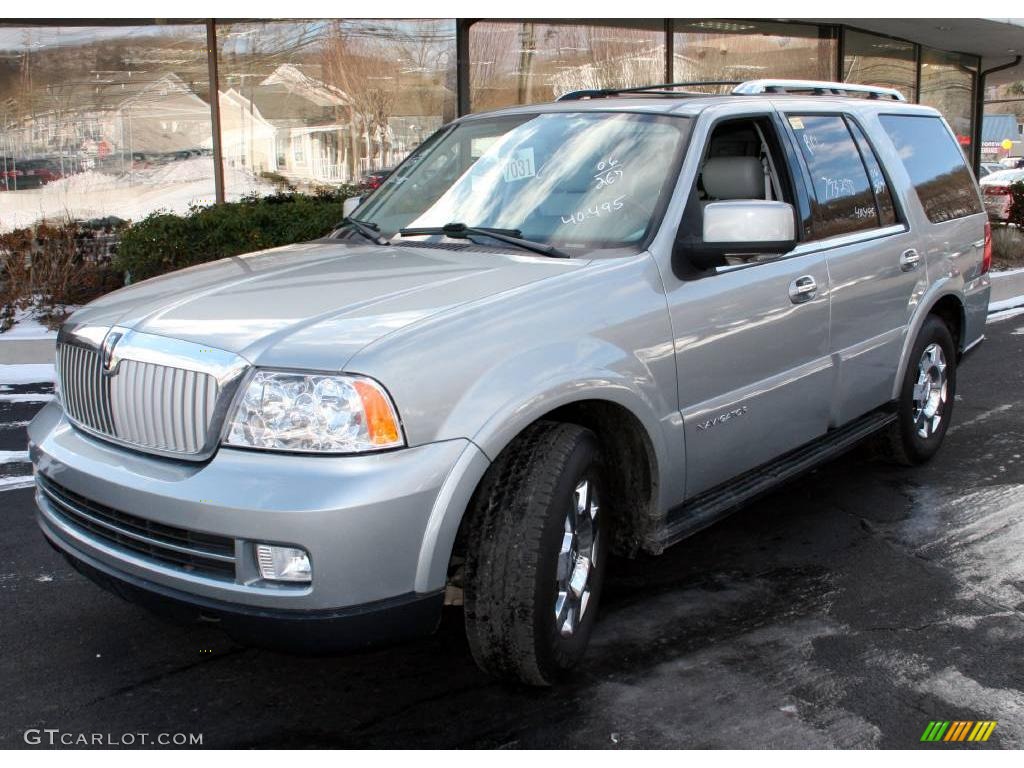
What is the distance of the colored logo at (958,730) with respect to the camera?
10.8 ft

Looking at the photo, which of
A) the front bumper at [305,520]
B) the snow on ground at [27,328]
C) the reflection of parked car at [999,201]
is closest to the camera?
the front bumper at [305,520]

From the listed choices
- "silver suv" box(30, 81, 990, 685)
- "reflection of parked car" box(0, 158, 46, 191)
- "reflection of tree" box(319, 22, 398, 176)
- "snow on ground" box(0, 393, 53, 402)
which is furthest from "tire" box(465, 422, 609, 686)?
"reflection of parked car" box(0, 158, 46, 191)

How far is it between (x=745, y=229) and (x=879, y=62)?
658 inches

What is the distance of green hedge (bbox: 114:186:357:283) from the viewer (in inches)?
391

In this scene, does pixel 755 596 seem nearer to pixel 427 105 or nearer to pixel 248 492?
pixel 248 492

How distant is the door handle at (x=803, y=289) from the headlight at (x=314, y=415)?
2.09 meters

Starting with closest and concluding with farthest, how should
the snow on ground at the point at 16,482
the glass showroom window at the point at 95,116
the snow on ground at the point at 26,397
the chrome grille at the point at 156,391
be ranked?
1. the chrome grille at the point at 156,391
2. the snow on ground at the point at 16,482
3. the snow on ground at the point at 26,397
4. the glass showroom window at the point at 95,116

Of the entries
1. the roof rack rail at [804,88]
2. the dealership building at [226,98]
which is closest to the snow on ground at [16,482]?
the roof rack rail at [804,88]

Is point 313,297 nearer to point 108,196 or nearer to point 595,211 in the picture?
point 595,211

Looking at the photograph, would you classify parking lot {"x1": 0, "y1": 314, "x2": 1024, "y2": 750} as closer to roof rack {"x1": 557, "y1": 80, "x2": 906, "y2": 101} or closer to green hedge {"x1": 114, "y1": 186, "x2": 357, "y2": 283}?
roof rack {"x1": 557, "y1": 80, "x2": 906, "y2": 101}

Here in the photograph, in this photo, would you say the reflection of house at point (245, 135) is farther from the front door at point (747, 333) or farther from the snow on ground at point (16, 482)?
the front door at point (747, 333)

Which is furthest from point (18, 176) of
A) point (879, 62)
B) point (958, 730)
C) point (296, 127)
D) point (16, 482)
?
point (879, 62)

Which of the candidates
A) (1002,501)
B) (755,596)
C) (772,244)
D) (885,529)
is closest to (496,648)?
(755,596)

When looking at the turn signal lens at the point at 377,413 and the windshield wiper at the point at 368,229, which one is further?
the windshield wiper at the point at 368,229
